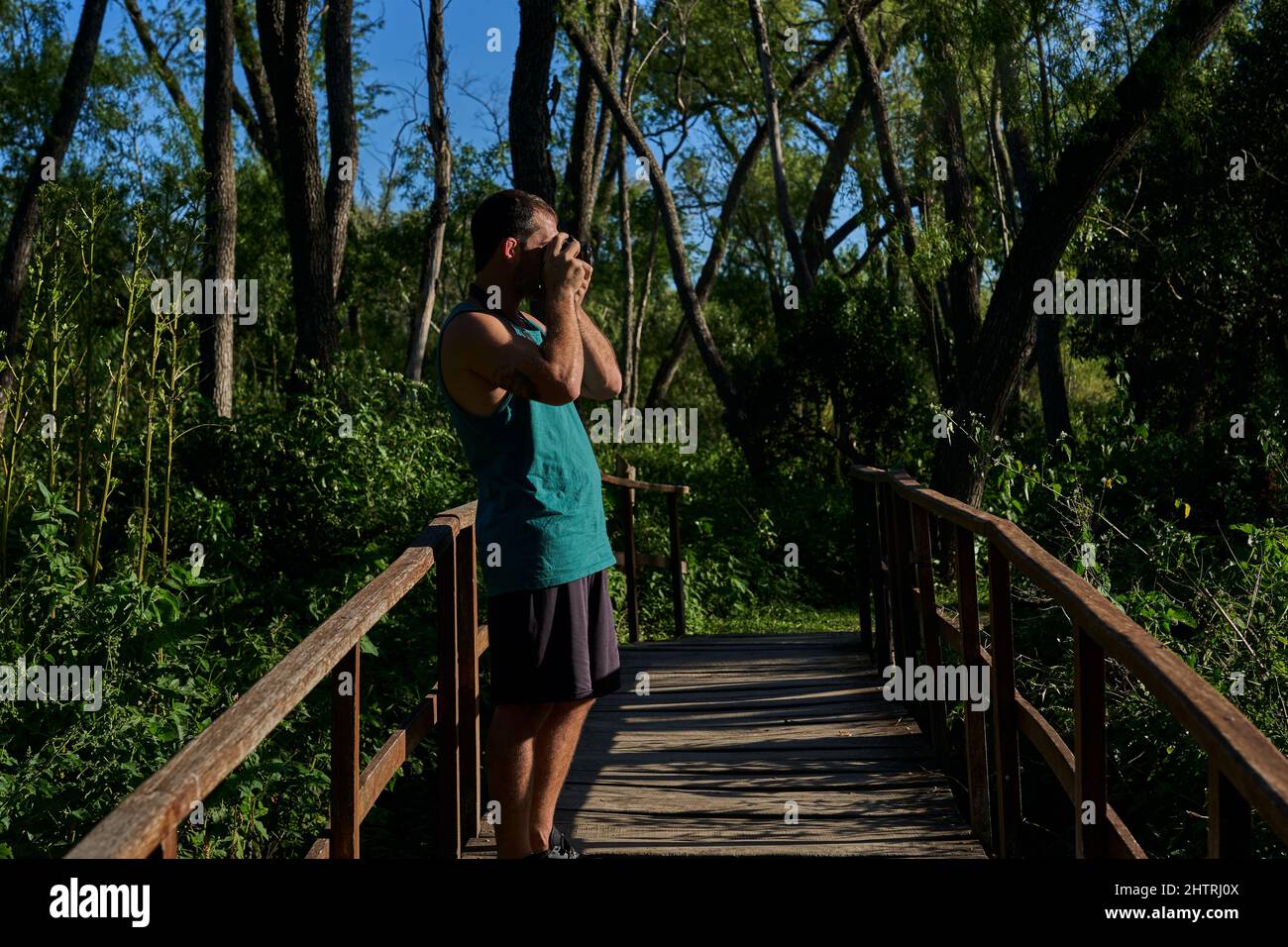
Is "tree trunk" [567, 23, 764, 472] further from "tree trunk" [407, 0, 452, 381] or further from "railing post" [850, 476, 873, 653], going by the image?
"railing post" [850, 476, 873, 653]

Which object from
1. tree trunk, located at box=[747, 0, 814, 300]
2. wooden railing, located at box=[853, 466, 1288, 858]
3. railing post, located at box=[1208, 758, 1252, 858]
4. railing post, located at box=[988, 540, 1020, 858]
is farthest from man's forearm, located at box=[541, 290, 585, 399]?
tree trunk, located at box=[747, 0, 814, 300]

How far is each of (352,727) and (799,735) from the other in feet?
10.5

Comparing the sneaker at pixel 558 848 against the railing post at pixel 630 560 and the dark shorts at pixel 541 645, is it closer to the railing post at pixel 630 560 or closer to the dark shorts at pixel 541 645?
the dark shorts at pixel 541 645

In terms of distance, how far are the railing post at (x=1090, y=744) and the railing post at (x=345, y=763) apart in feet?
5.26

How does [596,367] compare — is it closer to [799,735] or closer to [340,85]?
[799,735]

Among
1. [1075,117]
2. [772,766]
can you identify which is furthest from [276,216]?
[772,766]

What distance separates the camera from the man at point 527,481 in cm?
310

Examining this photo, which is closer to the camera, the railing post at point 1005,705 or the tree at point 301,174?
the railing post at point 1005,705

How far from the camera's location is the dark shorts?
322cm

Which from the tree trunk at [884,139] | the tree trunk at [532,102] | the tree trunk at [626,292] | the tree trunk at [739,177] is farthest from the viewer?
the tree trunk at [626,292]

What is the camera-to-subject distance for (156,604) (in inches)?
232

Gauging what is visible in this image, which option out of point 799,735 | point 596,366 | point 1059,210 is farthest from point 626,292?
point 596,366

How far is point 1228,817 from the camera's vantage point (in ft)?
6.36

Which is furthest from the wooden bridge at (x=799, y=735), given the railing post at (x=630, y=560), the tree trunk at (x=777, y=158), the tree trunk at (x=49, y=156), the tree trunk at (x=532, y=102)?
the tree trunk at (x=777, y=158)
